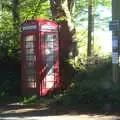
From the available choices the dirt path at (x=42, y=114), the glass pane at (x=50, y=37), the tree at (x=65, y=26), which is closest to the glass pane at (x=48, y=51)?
the glass pane at (x=50, y=37)

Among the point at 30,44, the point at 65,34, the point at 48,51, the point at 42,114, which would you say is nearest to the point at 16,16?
the point at 65,34

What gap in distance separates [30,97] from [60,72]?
1.57m

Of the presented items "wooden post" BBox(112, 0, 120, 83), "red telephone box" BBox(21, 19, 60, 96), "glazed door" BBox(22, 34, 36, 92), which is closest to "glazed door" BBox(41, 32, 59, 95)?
"red telephone box" BBox(21, 19, 60, 96)

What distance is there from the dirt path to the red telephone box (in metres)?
1.78

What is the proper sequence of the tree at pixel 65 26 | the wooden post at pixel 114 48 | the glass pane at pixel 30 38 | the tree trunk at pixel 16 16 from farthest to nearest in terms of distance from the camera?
1. the tree trunk at pixel 16 16
2. the tree at pixel 65 26
3. the glass pane at pixel 30 38
4. the wooden post at pixel 114 48

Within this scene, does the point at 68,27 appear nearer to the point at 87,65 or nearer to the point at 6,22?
the point at 87,65

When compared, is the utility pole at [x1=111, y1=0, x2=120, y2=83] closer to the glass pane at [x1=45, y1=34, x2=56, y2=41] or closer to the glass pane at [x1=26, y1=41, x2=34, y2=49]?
the glass pane at [x1=45, y1=34, x2=56, y2=41]

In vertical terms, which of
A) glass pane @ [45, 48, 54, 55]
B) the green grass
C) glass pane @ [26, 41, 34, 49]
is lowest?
the green grass

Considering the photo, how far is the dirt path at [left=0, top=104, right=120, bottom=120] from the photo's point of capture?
13.2 m

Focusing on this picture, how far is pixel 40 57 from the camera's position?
17.3 metres

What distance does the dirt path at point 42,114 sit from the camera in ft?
43.3

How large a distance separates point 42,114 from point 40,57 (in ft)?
12.2

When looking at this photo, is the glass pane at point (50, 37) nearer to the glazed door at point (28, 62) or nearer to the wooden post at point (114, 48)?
the glazed door at point (28, 62)

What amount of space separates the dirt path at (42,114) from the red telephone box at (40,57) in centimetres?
178
